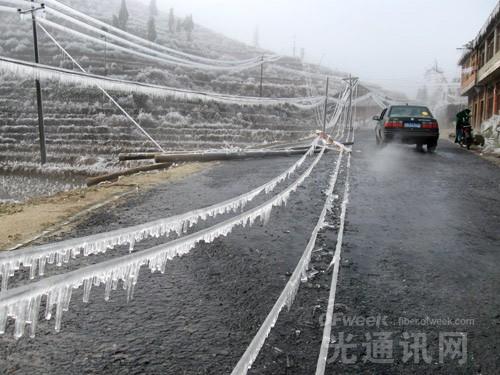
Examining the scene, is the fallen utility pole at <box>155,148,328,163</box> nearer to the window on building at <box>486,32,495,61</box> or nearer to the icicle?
the icicle

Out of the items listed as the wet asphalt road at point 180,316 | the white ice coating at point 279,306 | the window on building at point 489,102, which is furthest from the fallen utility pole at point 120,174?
the window on building at point 489,102

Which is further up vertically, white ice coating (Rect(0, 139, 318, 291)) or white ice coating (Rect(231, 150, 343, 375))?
white ice coating (Rect(0, 139, 318, 291))

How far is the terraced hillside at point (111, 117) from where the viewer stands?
2722 cm

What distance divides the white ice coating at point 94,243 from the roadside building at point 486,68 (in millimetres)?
21179

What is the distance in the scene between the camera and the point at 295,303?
3.00 meters

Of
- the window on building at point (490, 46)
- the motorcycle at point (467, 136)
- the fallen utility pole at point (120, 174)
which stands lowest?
the fallen utility pole at point (120, 174)

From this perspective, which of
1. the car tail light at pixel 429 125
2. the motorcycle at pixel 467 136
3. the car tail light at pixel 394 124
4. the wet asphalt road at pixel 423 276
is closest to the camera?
the wet asphalt road at pixel 423 276

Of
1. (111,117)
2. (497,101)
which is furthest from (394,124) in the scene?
(111,117)

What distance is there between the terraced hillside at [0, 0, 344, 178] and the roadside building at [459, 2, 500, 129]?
15.0m

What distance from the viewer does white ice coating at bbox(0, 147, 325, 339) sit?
2.55m

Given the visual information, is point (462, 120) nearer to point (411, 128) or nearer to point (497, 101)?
point (411, 128)

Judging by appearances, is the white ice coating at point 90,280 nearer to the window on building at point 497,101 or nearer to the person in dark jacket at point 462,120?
the person in dark jacket at point 462,120

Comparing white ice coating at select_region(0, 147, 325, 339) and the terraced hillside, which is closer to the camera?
white ice coating at select_region(0, 147, 325, 339)

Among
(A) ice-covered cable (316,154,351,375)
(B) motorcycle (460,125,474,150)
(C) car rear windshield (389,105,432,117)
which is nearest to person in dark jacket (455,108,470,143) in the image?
(B) motorcycle (460,125,474,150)
